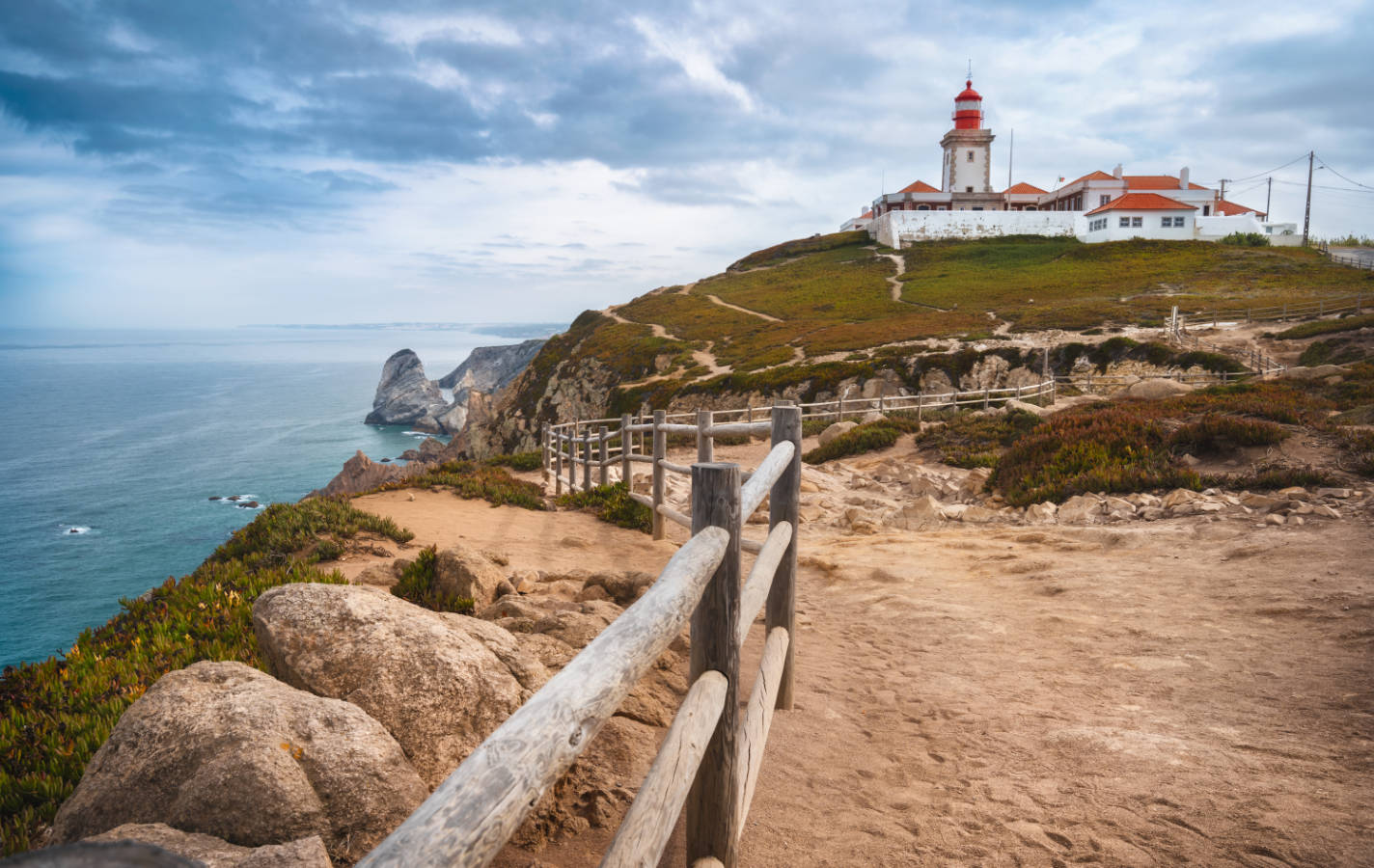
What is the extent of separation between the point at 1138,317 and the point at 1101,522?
34.1 meters

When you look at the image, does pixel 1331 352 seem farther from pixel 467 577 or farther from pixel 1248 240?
pixel 1248 240

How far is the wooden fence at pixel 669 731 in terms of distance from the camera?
124 centimetres

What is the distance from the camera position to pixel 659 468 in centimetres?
957

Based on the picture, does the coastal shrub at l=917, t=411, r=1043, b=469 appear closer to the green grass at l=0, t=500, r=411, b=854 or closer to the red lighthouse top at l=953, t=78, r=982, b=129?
the green grass at l=0, t=500, r=411, b=854

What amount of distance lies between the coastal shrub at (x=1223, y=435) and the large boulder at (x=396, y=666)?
10213 millimetres

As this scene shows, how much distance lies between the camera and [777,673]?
13.2ft

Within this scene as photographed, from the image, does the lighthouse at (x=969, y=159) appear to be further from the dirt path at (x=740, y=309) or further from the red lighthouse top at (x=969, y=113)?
the dirt path at (x=740, y=309)

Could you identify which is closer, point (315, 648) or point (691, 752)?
point (691, 752)

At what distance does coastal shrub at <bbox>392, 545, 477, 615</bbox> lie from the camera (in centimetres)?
570

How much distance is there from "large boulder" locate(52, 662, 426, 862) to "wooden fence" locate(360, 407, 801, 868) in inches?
47.6

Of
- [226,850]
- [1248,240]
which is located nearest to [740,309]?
[1248,240]

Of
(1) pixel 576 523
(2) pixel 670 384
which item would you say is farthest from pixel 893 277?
(1) pixel 576 523

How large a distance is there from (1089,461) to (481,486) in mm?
10225

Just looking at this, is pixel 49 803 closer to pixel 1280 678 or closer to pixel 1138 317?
pixel 1280 678
